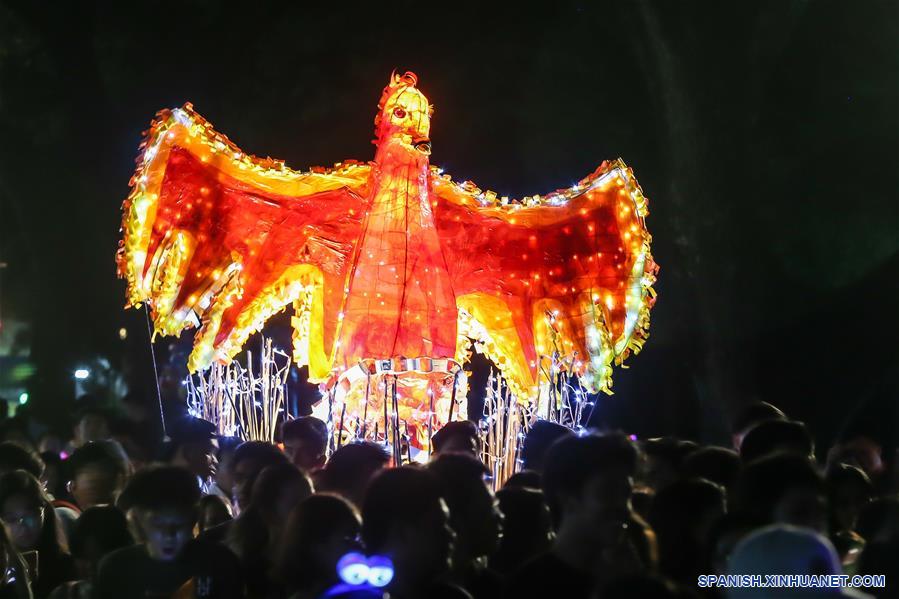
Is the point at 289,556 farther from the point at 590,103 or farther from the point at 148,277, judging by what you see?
the point at 590,103

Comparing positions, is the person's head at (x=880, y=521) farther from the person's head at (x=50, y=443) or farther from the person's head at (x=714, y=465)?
the person's head at (x=50, y=443)

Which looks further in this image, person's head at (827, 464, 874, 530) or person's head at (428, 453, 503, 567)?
person's head at (827, 464, 874, 530)

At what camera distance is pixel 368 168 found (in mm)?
9625

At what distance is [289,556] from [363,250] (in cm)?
586

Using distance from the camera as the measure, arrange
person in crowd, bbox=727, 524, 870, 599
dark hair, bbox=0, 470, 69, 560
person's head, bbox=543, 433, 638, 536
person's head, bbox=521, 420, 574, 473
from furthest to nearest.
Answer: person's head, bbox=521, 420, 574, 473 → dark hair, bbox=0, 470, 69, 560 → person's head, bbox=543, 433, 638, 536 → person in crowd, bbox=727, 524, 870, 599

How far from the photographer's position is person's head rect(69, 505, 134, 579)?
14.1 ft

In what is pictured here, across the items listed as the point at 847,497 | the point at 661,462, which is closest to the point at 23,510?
the point at 661,462

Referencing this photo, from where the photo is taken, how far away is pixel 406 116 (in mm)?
9008

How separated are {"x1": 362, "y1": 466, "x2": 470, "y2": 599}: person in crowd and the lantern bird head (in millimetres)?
→ 5916

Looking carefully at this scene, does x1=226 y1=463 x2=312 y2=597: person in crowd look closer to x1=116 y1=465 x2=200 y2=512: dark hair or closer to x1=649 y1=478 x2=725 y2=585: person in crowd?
x1=116 y1=465 x2=200 y2=512: dark hair

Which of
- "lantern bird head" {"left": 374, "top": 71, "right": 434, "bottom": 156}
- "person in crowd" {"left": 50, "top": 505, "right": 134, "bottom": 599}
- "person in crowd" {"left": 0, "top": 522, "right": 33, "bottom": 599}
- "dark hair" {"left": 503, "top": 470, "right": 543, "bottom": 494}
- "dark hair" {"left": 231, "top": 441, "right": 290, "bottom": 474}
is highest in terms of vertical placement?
"lantern bird head" {"left": 374, "top": 71, "right": 434, "bottom": 156}

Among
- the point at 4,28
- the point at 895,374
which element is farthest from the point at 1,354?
the point at 895,374

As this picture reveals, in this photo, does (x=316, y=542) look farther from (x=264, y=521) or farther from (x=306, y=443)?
(x=306, y=443)

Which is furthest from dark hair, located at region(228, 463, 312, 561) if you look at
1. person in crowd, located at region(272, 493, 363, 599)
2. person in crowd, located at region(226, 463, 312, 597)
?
person in crowd, located at region(272, 493, 363, 599)
